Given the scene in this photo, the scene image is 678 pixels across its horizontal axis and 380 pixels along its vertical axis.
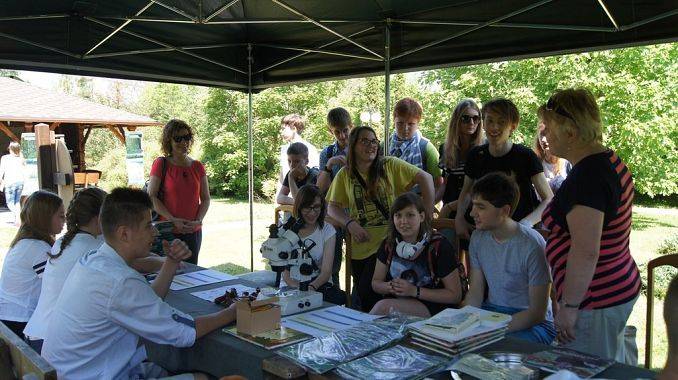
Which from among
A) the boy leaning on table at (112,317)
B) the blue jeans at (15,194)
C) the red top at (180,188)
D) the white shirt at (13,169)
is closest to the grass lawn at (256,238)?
the blue jeans at (15,194)

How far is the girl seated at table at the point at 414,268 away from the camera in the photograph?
2680 millimetres

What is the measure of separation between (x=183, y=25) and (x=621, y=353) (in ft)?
13.8

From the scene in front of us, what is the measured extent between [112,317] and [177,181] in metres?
2.64

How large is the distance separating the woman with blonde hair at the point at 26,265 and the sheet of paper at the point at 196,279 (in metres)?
0.71

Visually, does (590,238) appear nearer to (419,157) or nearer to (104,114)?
(419,157)

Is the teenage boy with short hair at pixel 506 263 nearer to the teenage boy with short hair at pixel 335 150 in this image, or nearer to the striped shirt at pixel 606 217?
the striped shirt at pixel 606 217

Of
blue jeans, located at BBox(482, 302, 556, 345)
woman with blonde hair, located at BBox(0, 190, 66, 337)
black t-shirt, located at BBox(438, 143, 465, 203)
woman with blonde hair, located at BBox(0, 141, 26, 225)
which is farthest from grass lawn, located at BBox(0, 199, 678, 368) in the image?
woman with blonde hair, located at BBox(0, 190, 66, 337)

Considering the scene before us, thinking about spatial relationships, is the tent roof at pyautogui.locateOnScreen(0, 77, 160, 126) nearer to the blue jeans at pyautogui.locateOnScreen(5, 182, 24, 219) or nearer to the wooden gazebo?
the wooden gazebo

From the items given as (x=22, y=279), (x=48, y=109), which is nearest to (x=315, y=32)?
(x=22, y=279)

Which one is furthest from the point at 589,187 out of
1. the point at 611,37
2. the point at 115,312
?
the point at 611,37

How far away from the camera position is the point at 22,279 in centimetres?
293

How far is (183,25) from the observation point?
4746 millimetres

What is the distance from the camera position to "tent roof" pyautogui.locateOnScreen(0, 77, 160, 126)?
1476 cm

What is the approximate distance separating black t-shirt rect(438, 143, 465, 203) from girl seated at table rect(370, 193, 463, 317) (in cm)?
112
